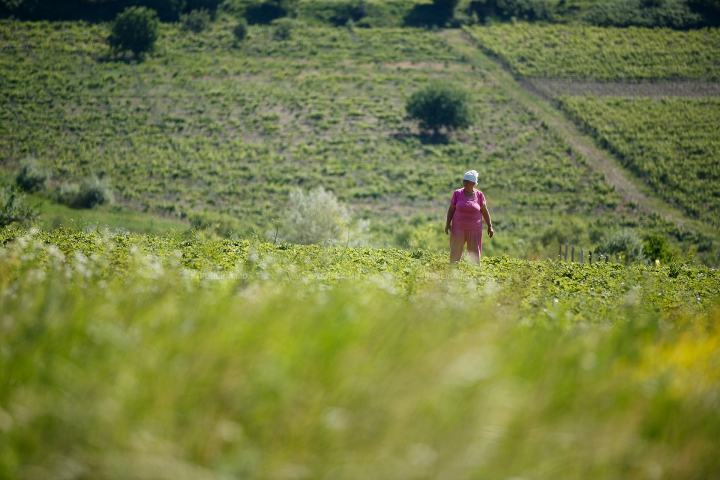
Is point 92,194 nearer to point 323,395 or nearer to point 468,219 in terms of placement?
point 468,219

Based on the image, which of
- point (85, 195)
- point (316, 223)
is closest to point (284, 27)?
point (85, 195)

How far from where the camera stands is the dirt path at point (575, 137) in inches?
2025

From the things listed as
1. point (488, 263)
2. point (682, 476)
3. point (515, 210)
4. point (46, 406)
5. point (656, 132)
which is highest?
point (46, 406)

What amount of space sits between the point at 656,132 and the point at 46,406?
6921 centimetres

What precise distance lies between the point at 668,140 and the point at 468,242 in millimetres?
57932

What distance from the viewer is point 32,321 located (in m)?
3.74

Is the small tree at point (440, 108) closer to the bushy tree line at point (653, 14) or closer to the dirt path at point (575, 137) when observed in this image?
the dirt path at point (575, 137)

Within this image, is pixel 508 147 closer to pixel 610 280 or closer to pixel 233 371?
pixel 610 280

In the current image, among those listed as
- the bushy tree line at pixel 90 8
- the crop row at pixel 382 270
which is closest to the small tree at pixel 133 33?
the bushy tree line at pixel 90 8

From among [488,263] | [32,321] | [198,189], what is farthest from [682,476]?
[198,189]

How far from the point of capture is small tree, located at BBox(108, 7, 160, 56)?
8044 centimetres

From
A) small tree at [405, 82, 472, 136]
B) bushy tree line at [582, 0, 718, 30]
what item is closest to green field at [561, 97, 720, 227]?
small tree at [405, 82, 472, 136]

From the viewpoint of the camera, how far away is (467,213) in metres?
11.8

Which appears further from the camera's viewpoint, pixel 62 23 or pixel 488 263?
pixel 62 23
